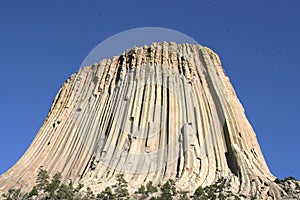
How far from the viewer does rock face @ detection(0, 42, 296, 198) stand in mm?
48562

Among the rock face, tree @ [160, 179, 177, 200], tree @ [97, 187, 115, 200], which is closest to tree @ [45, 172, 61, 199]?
the rock face

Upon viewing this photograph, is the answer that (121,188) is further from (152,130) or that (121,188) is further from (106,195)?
(152,130)

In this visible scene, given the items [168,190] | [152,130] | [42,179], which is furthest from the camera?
[152,130]

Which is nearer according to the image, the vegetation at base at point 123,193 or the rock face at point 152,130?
the vegetation at base at point 123,193

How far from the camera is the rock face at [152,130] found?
159ft

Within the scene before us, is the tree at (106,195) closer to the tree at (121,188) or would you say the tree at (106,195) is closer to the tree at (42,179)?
the tree at (121,188)

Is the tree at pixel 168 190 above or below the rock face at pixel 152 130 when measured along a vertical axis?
below

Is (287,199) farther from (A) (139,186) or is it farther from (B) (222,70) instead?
(B) (222,70)

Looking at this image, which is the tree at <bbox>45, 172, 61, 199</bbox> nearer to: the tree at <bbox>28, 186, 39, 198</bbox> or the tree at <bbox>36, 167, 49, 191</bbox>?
the tree at <bbox>36, 167, 49, 191</bbox>

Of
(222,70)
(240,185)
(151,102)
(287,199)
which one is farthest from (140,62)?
(287,199)

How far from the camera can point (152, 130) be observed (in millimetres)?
→ 53500

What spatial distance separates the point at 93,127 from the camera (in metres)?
58.5

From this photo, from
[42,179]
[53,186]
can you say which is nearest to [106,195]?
[53,186]

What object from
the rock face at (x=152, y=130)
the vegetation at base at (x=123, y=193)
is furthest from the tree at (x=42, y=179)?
the rock face at (x=152, y=130)
